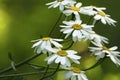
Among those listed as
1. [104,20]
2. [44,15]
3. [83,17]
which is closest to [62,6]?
[104,20]

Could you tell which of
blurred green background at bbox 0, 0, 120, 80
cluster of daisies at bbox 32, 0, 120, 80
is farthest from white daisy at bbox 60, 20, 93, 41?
blurred green background at bbox 0, 0, 120, 80

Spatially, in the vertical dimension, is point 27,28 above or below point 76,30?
below

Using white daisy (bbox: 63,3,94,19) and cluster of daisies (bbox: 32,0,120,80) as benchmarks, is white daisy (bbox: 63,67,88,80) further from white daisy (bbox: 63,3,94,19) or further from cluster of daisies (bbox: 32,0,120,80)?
white daisy (bbox: 63,3,94,19)

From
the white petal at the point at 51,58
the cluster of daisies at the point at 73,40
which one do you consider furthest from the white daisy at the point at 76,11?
the white petal at the point at 51,58

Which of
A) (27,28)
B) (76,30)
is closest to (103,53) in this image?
(76,30)

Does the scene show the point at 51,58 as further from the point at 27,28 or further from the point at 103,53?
the point at 27,28

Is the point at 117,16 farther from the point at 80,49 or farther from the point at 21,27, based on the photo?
the point at 21,27

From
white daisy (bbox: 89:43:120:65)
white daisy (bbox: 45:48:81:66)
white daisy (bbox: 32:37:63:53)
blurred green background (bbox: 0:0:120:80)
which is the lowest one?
blurred green background (bbox: 0:0:120:80)

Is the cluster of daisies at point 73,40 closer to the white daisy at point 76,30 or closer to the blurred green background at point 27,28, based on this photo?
the white daisy at point 76,30
